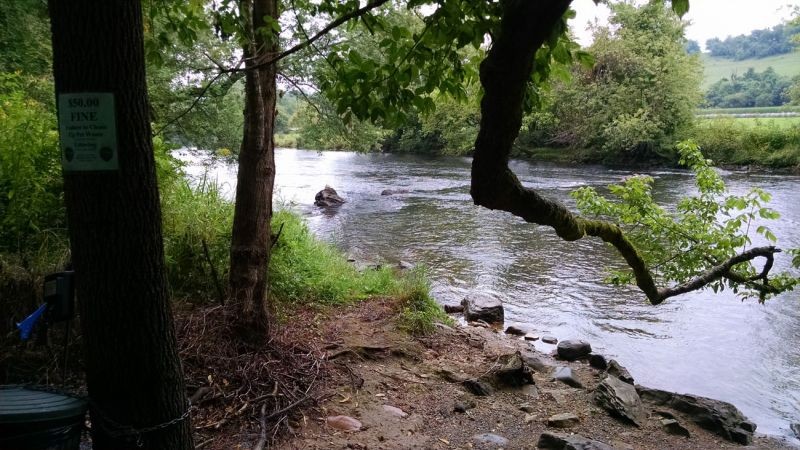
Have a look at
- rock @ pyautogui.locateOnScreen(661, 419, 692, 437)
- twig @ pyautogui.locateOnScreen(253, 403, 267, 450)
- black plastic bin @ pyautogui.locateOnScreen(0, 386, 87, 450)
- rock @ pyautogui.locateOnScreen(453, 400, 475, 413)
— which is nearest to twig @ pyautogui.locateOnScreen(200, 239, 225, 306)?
twig @ pyautogui.locateOnScreen(253, 403, 267, 450)

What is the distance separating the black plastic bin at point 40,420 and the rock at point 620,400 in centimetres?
479

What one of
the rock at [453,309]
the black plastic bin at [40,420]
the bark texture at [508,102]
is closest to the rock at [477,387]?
the bark texture at [508,102]

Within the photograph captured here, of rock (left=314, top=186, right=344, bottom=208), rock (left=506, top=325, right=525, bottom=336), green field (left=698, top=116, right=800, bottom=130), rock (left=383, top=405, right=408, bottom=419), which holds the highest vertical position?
green field (left=698, top=116, right=800, bottom=130)

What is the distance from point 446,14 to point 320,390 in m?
3.10

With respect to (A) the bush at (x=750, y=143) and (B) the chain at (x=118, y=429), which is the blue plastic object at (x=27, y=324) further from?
(A) the bush at (x=750, y=143)

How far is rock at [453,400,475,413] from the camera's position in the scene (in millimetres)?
4711

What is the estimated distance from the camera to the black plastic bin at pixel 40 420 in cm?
185

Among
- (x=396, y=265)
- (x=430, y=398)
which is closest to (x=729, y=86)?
(x=396, y=265)

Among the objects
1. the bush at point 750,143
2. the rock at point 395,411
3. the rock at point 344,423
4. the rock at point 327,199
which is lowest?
the rock at point 395,411

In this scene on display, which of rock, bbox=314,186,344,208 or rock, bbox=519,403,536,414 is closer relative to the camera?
rock, bbox=519,403,536,414

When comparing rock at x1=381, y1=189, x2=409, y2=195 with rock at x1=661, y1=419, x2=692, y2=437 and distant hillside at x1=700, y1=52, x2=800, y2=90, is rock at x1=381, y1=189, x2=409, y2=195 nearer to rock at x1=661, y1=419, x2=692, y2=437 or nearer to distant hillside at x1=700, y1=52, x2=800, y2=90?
rock at x1=661, y1=419, x2=692, y2=437

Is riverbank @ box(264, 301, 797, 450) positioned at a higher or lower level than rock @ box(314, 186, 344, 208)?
lower

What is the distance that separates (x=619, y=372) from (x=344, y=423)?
4.08m

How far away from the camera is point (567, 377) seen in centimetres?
611
